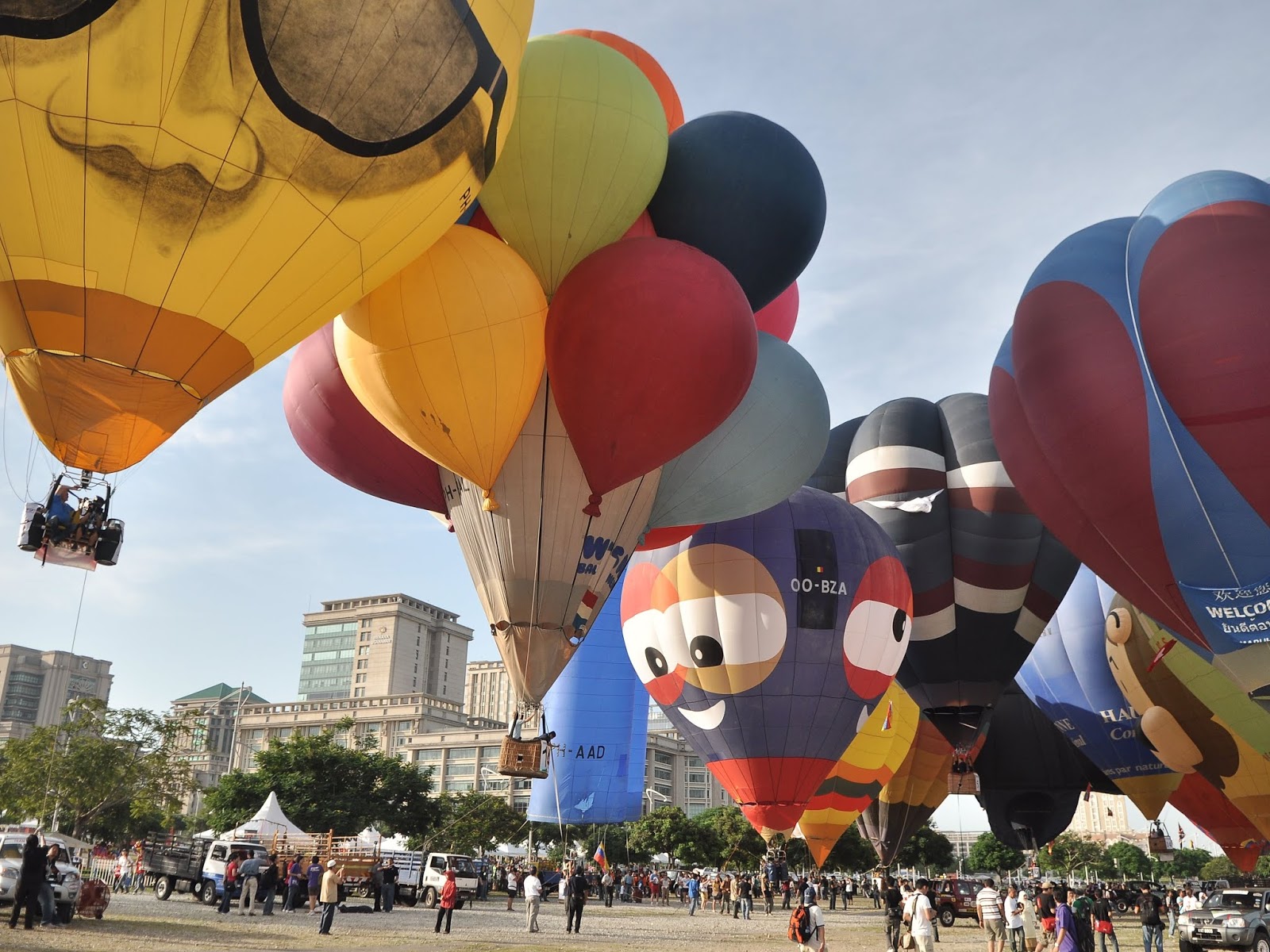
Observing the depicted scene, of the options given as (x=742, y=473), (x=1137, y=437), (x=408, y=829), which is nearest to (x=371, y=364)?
(x=742, y=473)

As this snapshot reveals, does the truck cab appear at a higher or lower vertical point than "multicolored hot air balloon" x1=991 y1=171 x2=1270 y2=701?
lower

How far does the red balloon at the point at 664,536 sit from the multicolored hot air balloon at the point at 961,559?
614 cm

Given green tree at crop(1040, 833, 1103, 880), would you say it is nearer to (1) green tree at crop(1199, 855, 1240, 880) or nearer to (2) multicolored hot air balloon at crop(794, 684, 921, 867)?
(1) green tree at crop(1199, 855, 1240, 880)

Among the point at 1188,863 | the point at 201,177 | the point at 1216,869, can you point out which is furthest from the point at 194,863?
the point at 1188,863

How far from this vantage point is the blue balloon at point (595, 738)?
24688 mm

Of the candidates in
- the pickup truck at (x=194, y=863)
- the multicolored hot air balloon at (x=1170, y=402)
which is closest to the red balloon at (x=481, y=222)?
the multicolored hot air balloon at (x=1170, y=402)

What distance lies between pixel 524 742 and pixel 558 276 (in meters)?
5.56

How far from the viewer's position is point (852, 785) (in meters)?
21.5

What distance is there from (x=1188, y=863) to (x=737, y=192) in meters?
117

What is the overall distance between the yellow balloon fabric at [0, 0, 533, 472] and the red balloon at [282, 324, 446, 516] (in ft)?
12.8

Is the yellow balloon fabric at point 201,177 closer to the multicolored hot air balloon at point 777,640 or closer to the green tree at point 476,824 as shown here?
the multicolored hot air balloon at point 777,640

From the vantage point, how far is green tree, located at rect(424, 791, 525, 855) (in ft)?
184

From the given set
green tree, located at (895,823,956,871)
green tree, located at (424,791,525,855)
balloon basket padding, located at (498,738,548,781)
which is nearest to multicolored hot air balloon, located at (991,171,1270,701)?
balloon basket padding, located at (498,738,548,781)

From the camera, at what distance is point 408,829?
45.7 metres
